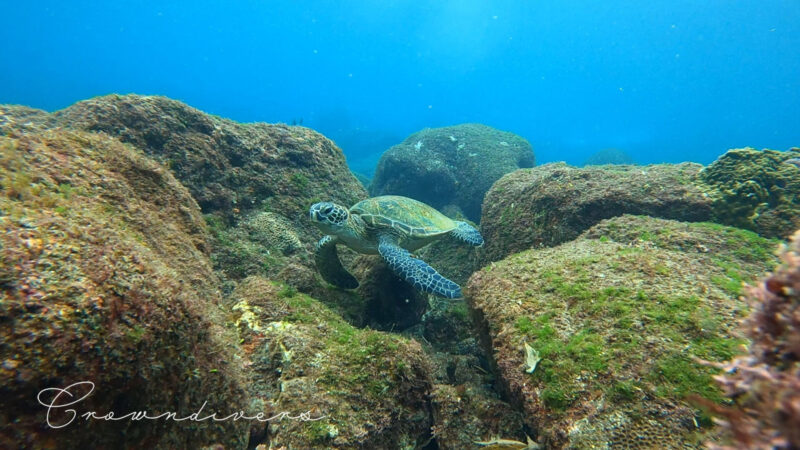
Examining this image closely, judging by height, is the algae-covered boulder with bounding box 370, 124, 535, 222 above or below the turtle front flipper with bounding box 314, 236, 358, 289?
above

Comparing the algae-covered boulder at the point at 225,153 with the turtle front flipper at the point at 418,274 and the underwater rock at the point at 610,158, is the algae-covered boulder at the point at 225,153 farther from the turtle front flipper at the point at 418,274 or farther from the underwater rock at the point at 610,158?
the underwater rock at the point at 610,158

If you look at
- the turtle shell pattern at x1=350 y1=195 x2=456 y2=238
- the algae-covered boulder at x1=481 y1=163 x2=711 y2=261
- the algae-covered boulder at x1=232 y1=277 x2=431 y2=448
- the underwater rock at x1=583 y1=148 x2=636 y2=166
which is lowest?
the algae-covered boulder at x1=232 y1=277 x2=431 y2=448

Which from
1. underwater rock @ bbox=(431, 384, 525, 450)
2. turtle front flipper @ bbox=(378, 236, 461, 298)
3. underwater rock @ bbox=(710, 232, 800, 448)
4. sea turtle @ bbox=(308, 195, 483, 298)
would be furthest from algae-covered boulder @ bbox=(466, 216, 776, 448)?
sea turtle @ bbox=(308, 195, 483, 298)

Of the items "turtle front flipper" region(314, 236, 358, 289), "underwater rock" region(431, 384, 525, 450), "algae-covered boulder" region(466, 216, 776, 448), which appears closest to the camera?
"algae-covered boulder" region(466, 216, 776, 448)

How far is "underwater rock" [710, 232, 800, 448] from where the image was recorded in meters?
1.30

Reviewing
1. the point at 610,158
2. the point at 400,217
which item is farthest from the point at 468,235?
the point at 610,158

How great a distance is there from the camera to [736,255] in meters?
3.88

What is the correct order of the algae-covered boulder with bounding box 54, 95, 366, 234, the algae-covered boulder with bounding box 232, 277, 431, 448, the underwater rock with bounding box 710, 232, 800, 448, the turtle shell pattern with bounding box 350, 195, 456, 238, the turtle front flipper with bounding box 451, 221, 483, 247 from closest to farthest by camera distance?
the underwater rock with bounding box 710, 232, 800, 448 < the algae-covered boulder with bounding box 232, 277, 431, 448 < the algae-covered boulder with bounding box 54, 95, 366, 234 < the turtle shell pattern with bounding box 350, 195, 456, 238 < the turtle front flipper with bounding box 451, 221, 483, 247

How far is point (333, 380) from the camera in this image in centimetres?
305

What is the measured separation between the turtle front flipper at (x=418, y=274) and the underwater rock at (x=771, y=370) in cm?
354

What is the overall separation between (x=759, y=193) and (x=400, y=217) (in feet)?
18.7

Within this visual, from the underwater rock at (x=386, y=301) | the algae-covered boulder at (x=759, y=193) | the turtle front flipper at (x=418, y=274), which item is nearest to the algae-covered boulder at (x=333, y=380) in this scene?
the turtle front flipper at (x=418, y=274)

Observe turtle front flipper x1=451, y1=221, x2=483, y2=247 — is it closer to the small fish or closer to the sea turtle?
the sea turtle

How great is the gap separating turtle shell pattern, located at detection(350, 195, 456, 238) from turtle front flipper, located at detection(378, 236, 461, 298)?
0.61 metres
